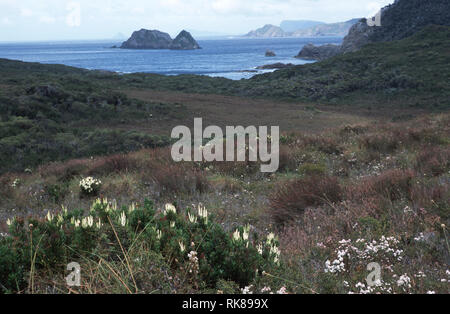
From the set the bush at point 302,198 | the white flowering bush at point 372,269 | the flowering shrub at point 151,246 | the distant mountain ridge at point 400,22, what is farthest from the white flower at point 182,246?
the distant mountain ridge at point 400,22

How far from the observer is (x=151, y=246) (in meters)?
3.17

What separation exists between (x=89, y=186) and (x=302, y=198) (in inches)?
A: 177

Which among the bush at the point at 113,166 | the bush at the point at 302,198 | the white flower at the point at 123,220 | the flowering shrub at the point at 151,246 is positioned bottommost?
the bush at the point at 113,166

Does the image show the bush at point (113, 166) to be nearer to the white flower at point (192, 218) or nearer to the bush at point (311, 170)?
the bush at point (311, 170)

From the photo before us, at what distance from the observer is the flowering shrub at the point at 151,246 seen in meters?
2.81

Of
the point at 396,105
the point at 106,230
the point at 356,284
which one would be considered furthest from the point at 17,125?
the point at 396,105

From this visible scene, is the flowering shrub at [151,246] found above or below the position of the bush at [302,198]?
above

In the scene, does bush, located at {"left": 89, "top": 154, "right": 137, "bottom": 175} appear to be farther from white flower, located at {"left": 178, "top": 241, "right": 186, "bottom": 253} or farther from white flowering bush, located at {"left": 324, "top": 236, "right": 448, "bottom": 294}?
white flowering bush, located at {"left": 324, "top": 236, "right": 448, "bottom": 294}

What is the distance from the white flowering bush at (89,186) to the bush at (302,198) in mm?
3954

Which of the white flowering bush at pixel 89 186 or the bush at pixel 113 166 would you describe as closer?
the white flowering bush at pixel 89 186

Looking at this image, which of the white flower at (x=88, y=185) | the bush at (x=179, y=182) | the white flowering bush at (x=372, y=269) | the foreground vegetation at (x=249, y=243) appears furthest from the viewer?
the white flower at (x=88, y=185)

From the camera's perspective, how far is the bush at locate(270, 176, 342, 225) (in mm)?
5547

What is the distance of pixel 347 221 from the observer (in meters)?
4.48

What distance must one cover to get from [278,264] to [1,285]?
2.08m
